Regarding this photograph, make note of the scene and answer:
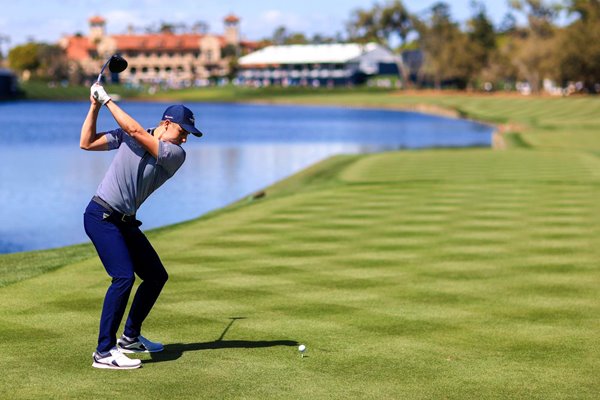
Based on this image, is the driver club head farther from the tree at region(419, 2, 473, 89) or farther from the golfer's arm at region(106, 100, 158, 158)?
the tree at region(419, 2, 473, 89)

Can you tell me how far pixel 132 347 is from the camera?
32.4 feet

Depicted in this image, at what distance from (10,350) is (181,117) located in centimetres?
303

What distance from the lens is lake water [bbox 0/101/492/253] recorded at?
3106cm

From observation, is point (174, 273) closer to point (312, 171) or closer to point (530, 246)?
point (530, 246)

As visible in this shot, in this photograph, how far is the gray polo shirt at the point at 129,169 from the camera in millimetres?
9008

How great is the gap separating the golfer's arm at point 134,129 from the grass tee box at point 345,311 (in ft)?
6.95

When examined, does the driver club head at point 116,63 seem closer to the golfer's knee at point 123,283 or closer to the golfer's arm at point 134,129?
the golfer's arm at point 134,129

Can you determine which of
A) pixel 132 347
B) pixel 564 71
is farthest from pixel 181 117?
pixel 564 71

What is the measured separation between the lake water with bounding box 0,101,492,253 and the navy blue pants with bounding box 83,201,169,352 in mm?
15712

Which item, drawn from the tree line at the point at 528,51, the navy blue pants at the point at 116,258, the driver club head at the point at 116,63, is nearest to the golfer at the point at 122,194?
the navy blue pants at the point at 116,258

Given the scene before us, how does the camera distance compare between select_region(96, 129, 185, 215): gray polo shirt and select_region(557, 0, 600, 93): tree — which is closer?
select_region(96, 129, 185, 215): gray polo shirt

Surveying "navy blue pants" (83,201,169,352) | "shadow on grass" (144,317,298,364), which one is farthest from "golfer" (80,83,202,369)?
"shadow on grass" (144,317,298,364)

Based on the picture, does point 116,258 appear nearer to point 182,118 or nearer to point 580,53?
point 182,118

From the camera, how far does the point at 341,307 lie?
41.2 feet
